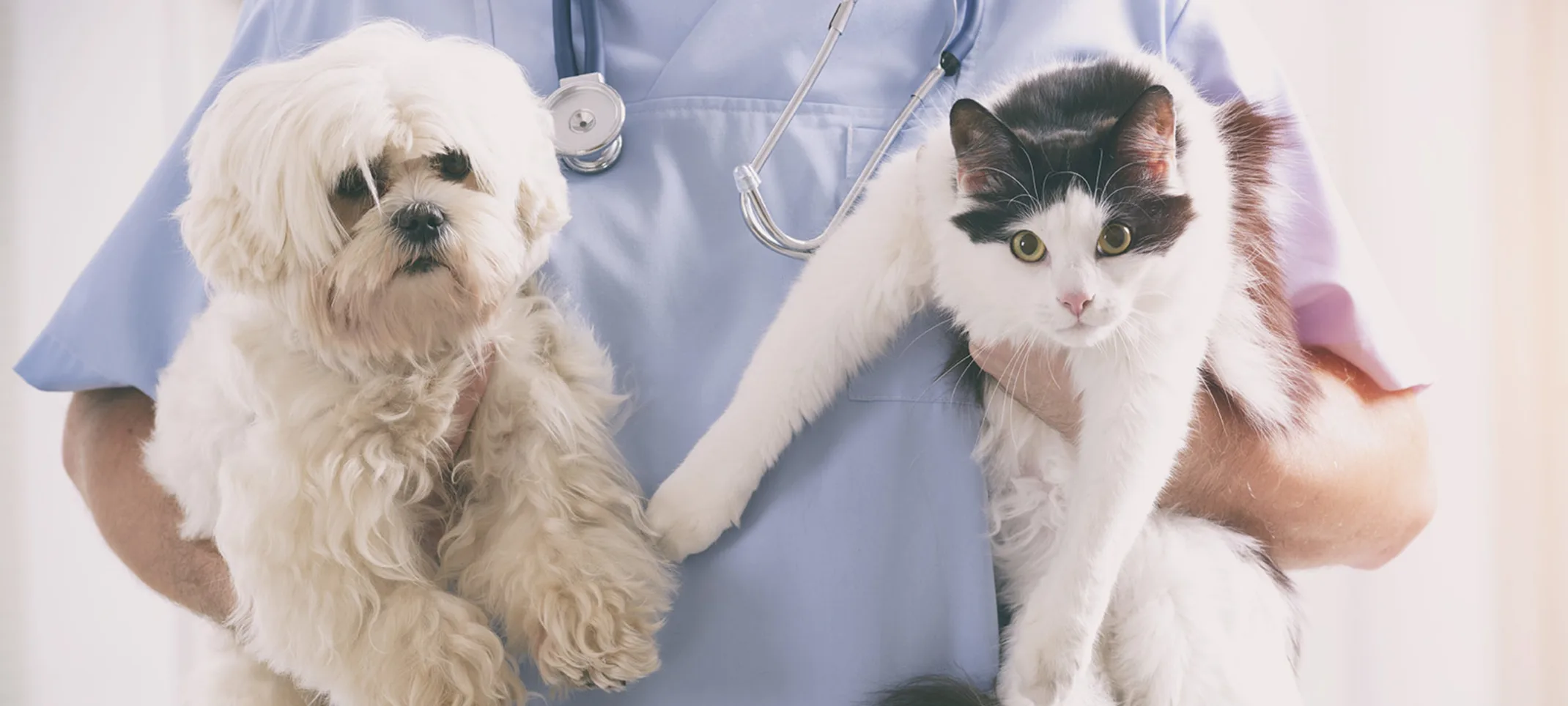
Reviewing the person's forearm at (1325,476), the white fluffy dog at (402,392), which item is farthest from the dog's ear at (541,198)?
the person's forearm at (1325,476)

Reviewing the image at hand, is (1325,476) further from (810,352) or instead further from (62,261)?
(62,261)

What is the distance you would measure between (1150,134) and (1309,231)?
401 millimetres

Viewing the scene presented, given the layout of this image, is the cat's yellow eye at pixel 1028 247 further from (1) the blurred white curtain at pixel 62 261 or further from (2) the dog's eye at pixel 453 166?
(1) the blurred white curtain at pixel 62 261

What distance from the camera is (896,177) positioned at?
93 centimetres

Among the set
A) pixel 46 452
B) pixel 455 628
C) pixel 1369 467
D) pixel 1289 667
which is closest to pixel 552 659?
pixel 455 628

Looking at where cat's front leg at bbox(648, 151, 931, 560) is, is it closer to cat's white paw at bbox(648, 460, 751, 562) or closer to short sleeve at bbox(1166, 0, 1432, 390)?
cat's white paw at bbox(648, 460, 751, 562)

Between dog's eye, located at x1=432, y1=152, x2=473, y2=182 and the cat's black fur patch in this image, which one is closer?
the cat's black fur patch

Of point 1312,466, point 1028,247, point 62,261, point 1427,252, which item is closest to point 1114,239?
point 1028,247

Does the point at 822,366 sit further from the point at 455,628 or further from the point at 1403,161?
the point at 1403,161

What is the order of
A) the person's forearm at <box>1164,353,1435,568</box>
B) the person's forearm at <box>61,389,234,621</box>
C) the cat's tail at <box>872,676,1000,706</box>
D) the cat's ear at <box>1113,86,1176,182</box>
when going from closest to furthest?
1. the cat's ear at <box>1113,86,1176,182</box>
2. the cat's tail at <box>872,676,1000,706</box>
3. the person's forearm at <box>1164,353,1435,568</box>
4. the person's forearm at <box>61,389,234,621</box>

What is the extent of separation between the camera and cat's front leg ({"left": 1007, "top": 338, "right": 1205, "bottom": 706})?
78 cm

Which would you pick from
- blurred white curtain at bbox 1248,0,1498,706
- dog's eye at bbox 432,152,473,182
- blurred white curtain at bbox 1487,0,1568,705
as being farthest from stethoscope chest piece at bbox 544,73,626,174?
blurred white curtain at bbox 1487,0,1568,705

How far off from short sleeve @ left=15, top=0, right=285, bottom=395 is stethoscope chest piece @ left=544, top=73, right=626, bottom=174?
0.38 meters

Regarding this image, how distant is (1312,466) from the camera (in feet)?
3.40
